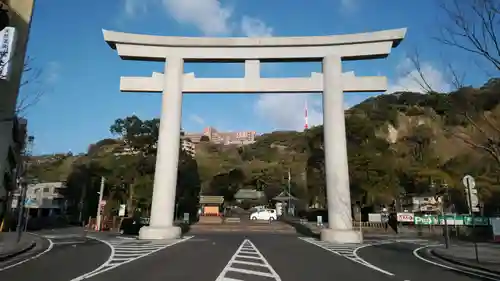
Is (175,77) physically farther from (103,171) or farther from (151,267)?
(103,171)

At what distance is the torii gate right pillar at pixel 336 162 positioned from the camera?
18.6 meters

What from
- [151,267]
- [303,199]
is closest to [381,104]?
[303,199]

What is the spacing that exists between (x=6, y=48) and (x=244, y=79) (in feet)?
36.6

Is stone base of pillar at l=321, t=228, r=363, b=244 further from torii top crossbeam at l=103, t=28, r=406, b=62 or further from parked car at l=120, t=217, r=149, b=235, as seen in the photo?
parked car at l=120, t=217, r=149, b=235

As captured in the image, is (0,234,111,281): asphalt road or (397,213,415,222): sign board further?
(397,213,415,222): sign board

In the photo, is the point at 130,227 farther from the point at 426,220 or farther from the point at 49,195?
the point at 49,195

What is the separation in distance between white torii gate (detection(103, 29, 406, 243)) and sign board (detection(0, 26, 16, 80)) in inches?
186

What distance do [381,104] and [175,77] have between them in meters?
74.1

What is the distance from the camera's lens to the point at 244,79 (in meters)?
20.5

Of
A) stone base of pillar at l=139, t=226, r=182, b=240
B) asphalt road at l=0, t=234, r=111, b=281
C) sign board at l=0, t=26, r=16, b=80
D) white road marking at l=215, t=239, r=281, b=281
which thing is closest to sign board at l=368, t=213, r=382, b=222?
stone base of pillar at l=139, t=226, r=182, b=240

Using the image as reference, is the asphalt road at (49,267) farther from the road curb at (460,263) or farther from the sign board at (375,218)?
the sign board at (375,218)

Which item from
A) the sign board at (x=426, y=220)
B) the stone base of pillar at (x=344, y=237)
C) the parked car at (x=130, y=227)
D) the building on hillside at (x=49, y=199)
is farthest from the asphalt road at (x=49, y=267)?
the building on hillside at (x=49, y=199)

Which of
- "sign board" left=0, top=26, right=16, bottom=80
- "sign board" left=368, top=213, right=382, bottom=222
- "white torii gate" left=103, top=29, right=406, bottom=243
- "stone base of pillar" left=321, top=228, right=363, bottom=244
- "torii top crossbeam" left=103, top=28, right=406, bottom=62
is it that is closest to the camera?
"sign board" left=0, top=26, right=16, bottom=80

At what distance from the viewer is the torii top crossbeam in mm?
20016
